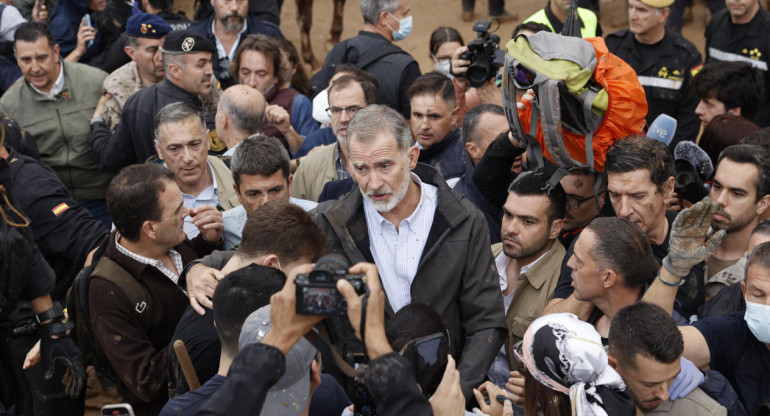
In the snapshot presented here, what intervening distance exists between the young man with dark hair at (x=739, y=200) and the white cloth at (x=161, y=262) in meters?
2.43

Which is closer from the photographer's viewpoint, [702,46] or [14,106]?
[14,106]

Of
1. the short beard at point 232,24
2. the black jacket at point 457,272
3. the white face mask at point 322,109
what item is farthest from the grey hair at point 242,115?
the short beard at point 232,24

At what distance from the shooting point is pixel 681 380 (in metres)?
2.71

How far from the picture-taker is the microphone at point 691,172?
160 inches

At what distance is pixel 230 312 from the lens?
246 cm

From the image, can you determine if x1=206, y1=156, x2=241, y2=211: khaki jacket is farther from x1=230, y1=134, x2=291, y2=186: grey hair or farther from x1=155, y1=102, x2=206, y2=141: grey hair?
x1=230, y1=134, x2=291, y2=186: grey hair

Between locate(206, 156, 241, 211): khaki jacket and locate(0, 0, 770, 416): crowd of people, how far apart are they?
0.04 feet

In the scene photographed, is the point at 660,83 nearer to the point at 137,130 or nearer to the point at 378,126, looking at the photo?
the point at 378,126

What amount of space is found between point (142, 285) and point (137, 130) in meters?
2.20

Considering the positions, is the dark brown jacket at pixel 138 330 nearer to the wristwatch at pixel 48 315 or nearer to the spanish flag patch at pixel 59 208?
the wristwatch at pixel 48 315

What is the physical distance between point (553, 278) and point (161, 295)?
1773 millimetres

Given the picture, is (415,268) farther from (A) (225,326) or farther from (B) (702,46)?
(B) (702,46)

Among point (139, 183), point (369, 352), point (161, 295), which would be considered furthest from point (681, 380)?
point (139, 183)

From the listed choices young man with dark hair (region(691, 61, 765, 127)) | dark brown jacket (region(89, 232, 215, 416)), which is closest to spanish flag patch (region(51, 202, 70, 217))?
dark brown jacket (region(89, 232, 215, 416))
